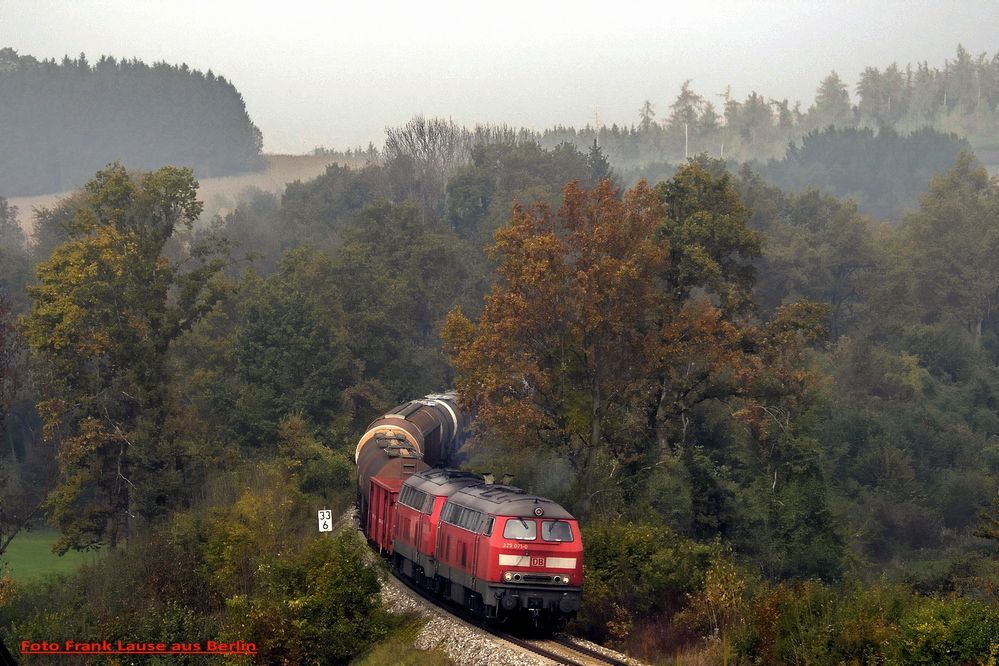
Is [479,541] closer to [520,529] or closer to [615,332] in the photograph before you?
[520,529]

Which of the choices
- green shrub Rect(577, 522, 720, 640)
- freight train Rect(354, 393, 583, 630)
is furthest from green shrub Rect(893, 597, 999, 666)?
green shrub Rect(577, 522, 720, 640)

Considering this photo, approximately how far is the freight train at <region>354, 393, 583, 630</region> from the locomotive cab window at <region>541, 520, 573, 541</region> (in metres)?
0.03

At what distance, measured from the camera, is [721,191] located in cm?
5631

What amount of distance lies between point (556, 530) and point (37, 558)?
168 ft

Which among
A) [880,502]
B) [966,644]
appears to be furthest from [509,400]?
[880,502]

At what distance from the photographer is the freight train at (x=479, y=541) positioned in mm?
28578

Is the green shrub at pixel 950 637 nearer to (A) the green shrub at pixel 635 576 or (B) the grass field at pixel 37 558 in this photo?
(A) the green shrub at pixel 635 576

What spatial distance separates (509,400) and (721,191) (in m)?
17.1

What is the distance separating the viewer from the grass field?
62.0 m

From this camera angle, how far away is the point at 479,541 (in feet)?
97.0

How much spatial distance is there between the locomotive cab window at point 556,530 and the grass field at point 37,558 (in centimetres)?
3695

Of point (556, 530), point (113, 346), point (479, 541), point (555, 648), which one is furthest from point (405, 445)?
point (113, 346)

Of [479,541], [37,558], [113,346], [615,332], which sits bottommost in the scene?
[37,558]

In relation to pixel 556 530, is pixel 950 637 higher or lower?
higher
